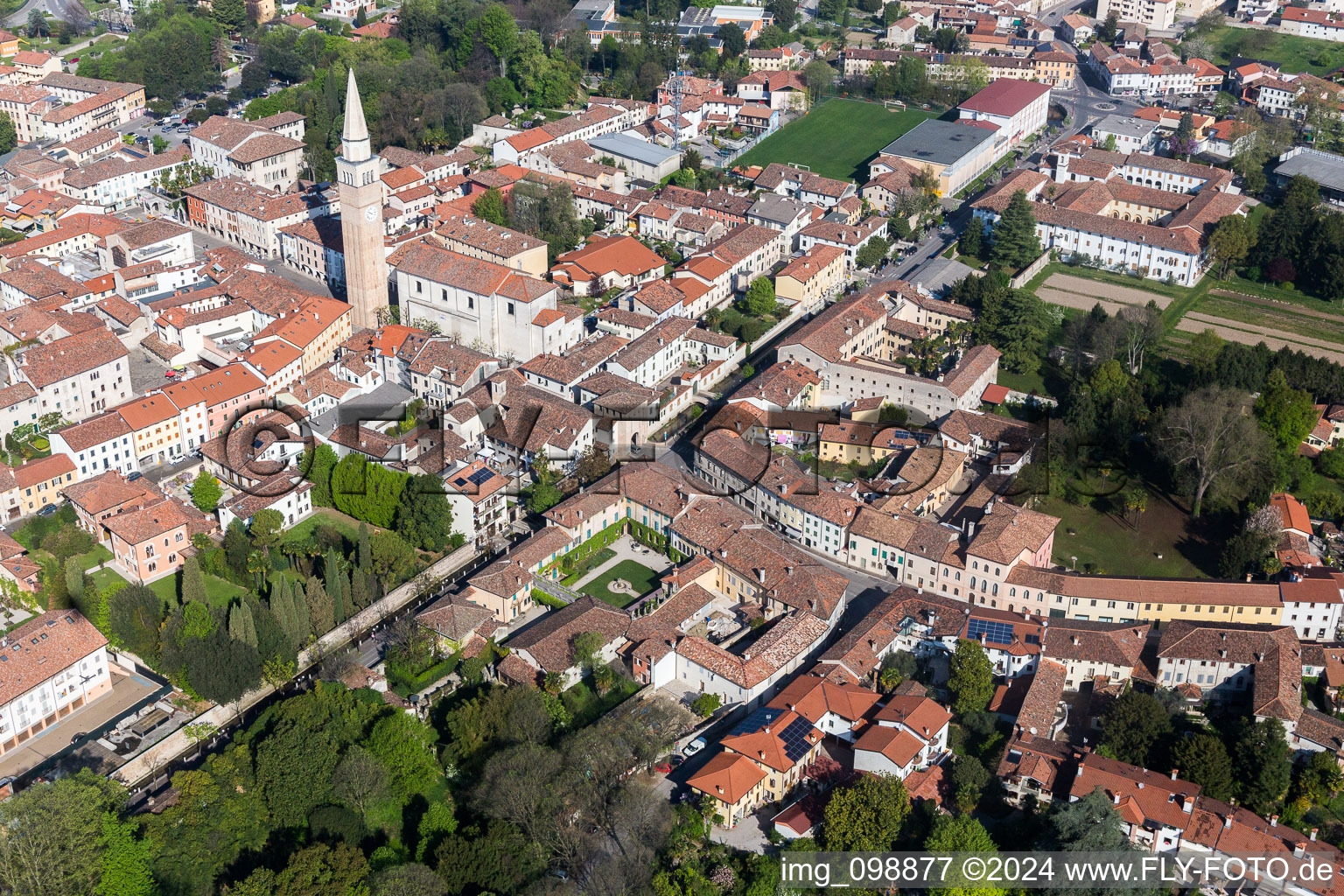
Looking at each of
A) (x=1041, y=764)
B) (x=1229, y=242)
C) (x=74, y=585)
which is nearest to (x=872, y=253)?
(x=1229, y=242)

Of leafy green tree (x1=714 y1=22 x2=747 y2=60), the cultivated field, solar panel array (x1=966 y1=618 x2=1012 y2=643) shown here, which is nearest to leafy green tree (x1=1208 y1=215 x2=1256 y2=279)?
the cultivated field

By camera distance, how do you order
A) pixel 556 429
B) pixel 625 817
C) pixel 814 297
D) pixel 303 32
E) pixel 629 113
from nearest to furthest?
pixel 625 817, pixel 556 429, pixel 814 297, pixel 629 113, pixel 303 32

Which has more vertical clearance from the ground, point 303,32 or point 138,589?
point 303,32

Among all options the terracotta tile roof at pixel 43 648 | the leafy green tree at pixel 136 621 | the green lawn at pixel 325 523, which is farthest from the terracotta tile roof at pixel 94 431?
the terracotta tile roof at pixel 43 648

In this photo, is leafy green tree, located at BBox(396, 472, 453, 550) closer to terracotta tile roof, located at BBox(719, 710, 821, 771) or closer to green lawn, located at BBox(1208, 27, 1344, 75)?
terracotta tile roof, located at BBox(719, 710, 821, 771)

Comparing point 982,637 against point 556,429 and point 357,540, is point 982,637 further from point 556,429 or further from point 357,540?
point 357,540

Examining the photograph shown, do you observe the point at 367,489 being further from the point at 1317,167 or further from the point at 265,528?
the point at 1317,167

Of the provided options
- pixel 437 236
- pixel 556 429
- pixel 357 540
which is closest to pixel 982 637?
pixel 556 429
